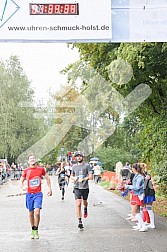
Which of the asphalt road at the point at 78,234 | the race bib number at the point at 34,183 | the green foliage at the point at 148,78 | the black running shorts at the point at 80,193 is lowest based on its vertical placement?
the asphalt road at the point at 78,234

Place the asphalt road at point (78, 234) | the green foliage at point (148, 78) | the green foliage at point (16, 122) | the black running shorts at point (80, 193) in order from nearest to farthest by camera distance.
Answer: the asphalt road at point (78, 234) < the black running shorts at point (80, 193) < the green foliage at point (148, 78) < the green foliage at point (16, 122)

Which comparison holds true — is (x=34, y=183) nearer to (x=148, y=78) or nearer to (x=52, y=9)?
(x=52, y=9)

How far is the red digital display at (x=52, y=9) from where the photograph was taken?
1137 centimetres

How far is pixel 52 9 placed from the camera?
37.3 ft

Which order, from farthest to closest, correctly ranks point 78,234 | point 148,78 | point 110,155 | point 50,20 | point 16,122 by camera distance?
point 16,122
point 110,155
point 148,78
point 78,234
point 50,20

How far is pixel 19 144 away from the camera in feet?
202

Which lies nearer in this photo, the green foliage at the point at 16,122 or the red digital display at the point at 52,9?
the red digital display at the point at 52,9

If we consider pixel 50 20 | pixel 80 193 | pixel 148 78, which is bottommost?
pixel 80 193

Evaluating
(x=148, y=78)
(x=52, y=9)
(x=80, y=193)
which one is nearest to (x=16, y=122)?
(x=148, y=78)

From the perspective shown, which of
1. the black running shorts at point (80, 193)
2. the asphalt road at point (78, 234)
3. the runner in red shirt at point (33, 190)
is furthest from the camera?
the black running shorts at point (80, 193)

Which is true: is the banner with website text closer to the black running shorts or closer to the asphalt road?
the asphalt road

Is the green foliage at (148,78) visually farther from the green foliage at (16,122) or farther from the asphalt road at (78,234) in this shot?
the green foliage at (16,122)

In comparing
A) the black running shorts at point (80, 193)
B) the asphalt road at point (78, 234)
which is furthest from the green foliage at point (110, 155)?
the black running shorts at point (80, 193)

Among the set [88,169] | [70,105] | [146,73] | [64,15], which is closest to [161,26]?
[64,15]
